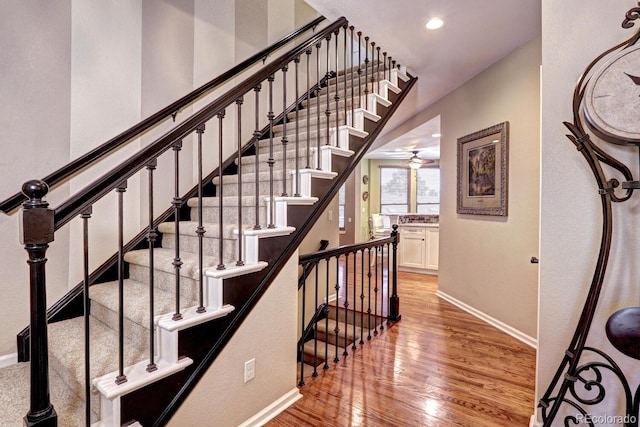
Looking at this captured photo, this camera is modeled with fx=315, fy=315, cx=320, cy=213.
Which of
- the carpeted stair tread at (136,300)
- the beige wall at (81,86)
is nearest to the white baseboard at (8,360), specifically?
the beige wall at (81,86)

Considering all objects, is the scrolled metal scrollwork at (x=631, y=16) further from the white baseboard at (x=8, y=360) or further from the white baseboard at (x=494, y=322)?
the white baseboard at (x=8, y=360)

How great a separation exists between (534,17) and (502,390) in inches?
110

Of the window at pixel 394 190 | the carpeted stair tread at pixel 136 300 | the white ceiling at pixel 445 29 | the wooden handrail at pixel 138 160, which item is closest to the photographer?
the wooden handrail at pixel 138 160

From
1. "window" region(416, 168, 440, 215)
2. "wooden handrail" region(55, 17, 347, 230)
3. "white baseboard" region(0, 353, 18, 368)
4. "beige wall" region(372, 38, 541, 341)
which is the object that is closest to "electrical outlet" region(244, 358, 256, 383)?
"wooden handrail" region(55, 17, 347, 230)

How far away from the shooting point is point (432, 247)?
577 centimetres

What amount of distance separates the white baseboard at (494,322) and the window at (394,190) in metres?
5.04

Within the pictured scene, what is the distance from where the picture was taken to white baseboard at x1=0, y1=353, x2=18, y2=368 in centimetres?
185

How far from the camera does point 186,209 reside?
8.87ft

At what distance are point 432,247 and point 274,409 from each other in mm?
4557

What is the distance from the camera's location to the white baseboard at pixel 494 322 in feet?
9.29

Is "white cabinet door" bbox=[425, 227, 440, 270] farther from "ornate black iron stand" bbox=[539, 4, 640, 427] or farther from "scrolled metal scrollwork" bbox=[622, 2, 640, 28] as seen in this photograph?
"scrolled metal scrollwork" bbox=[622, 2, 640, 28]

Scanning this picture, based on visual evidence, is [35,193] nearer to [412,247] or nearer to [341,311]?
[341,311]

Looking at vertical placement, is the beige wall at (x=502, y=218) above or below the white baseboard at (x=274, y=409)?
above

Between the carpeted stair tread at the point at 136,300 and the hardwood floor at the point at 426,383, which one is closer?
the carpeted stair tread at the point at 136,300
